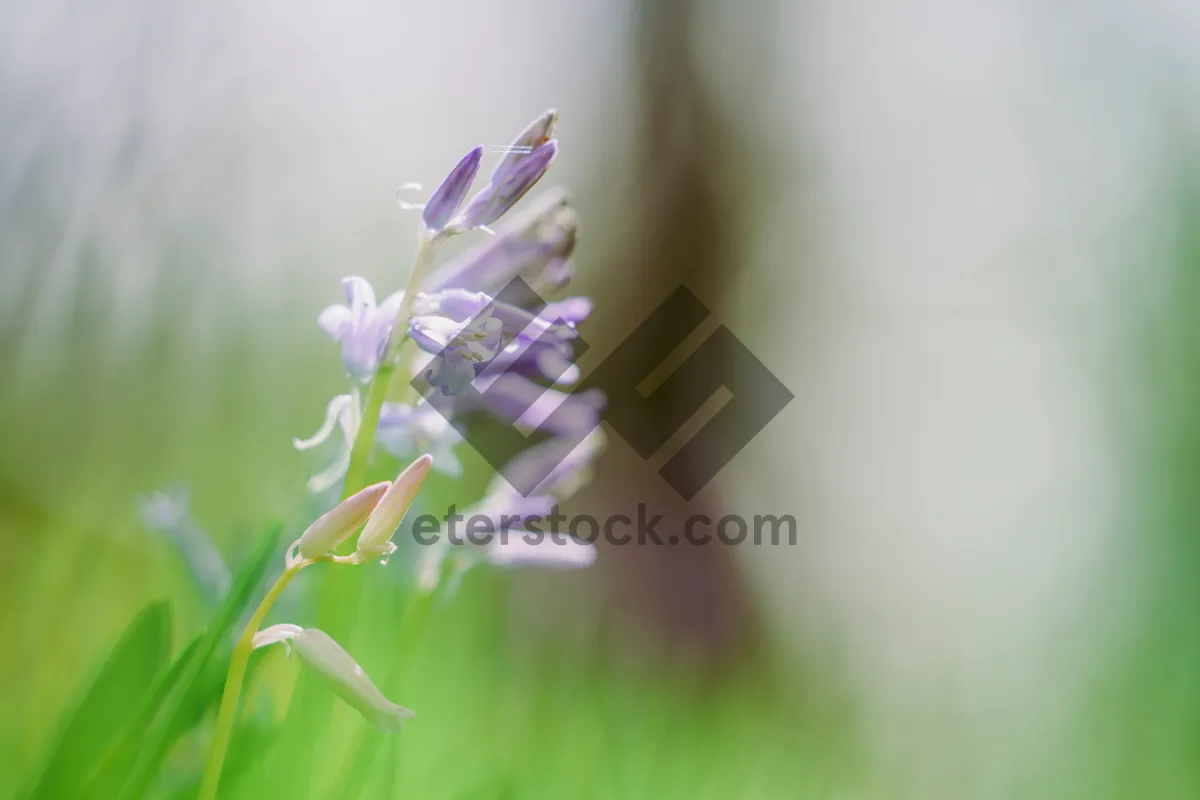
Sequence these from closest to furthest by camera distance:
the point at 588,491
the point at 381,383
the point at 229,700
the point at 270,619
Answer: the point at 229,700, the point at 381,383, the point at 270,619, the point at 588,491

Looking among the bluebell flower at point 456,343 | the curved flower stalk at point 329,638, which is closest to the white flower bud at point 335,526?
the curved flower stalk at point 329,638

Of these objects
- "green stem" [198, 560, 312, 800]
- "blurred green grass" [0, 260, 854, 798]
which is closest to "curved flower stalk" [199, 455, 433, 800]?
"green stem" [198, 560, 312, 800]

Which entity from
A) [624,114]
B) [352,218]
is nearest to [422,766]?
[352,218]

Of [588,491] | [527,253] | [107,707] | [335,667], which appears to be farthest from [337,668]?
[588,491]

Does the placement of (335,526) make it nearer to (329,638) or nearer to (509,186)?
(329,638)

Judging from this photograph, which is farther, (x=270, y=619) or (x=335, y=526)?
(x=270, y=619)

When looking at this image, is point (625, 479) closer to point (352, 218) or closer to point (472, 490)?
point (472, 490)

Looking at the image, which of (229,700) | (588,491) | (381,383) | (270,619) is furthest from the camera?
(588,491)
